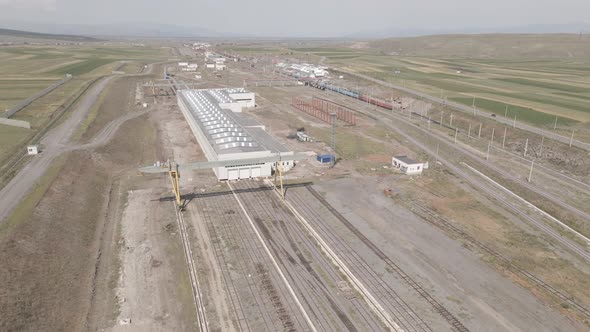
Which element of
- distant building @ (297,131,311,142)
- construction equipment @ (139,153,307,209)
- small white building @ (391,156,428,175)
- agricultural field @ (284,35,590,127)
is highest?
agricultural field @ (284,35,590,127)

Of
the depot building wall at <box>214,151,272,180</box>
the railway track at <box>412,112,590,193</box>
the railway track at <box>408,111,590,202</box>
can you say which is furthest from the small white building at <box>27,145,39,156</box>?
the railway track at <box>412,112,590,193</box>

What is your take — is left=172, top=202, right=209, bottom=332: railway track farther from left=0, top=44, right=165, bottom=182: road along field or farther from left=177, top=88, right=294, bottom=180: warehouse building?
left=0, top=44, right=165, bottom=182: road along field

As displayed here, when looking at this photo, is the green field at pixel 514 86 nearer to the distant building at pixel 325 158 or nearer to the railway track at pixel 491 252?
the distant building at pixel 325 158

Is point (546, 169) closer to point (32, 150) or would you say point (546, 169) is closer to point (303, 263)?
point (303, 263)


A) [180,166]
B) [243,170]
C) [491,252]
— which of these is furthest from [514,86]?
[180,166]

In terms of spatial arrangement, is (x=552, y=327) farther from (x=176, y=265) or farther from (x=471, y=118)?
(x=471, y=118)

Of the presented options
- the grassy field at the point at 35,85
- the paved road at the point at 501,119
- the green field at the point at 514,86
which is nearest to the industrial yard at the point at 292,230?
the paved road at the point at 501,119

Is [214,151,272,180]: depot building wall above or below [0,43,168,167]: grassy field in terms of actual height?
below
